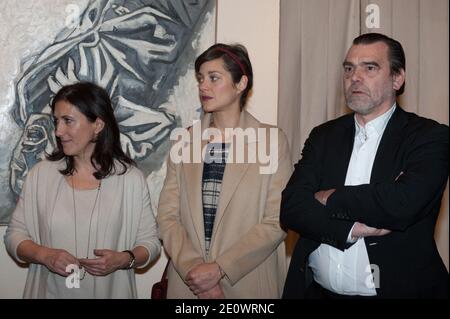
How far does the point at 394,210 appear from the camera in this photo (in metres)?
2.27

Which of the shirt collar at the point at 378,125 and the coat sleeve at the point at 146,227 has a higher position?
the shirt collar at the point at 378,125

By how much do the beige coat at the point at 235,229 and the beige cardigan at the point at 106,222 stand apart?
0.36 ft

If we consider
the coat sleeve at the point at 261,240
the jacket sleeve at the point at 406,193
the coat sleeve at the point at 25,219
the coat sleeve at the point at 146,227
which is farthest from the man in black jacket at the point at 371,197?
the coat sleeve at the point at 25,219

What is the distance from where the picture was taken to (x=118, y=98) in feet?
11.9

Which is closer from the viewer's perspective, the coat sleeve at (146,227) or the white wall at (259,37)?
the coat sleeve at (146,227)

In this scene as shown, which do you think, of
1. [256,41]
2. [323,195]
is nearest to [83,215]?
[323,195]

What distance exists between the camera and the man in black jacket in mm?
2318

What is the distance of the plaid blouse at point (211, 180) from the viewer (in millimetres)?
2828

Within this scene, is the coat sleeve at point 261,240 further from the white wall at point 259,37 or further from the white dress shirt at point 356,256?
the white wall at point 259,37

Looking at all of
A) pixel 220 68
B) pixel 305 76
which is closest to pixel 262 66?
pixel 305 76

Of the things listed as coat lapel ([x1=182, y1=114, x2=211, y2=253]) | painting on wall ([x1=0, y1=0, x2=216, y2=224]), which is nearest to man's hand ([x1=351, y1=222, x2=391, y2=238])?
coat lapel ([x1=182, y1=114, x2=211, y2=253])

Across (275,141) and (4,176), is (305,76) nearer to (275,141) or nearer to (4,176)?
(275,141)

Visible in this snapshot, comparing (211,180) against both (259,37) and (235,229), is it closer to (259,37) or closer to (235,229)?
(235,229)

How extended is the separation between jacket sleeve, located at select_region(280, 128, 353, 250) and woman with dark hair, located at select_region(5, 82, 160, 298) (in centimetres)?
75
